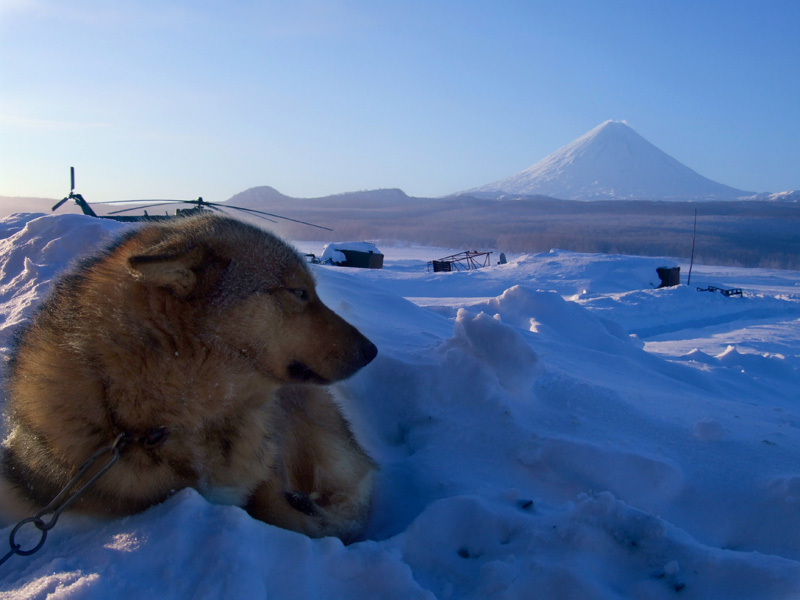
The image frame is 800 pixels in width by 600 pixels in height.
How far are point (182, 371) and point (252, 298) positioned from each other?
0.35 metres

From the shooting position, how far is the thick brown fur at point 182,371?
175cm

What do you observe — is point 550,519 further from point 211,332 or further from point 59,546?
point 59,546

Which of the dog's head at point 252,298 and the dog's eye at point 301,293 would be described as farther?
the dog's eye at point 301,293

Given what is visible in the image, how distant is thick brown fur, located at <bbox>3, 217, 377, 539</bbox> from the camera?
5.73ft

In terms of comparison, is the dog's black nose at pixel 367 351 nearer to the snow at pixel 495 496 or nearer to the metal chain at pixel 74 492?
the snow at pixel 495 496

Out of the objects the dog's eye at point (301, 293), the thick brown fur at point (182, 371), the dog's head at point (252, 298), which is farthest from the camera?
the dog's eye at point (301, 293)

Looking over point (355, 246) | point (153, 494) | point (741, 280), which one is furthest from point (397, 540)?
point (741, 280)

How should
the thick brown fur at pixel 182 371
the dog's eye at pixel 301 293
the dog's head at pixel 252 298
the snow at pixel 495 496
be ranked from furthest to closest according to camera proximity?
the dog's eye at pixel 301 293 → the dog's head at pixel 252 298 → the thick brown fur at pixel 182 371 → the snow at pixel 495 496

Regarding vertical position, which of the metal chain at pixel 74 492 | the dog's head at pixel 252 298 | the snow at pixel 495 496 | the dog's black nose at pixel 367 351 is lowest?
the snow at pixel 495 496

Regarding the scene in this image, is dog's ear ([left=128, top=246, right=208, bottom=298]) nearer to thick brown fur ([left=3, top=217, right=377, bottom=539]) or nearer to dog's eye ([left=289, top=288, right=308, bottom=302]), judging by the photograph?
thick brown fur ([left=3, top=217, right=377, bottom=539])

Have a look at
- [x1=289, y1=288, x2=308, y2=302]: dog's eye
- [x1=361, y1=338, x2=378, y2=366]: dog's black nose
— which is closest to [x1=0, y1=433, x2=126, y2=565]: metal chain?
[x1=289, y1=288, x2=308, y2=302]: dog's eye

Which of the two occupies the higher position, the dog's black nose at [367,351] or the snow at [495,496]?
the dog's black nose at [367,351]

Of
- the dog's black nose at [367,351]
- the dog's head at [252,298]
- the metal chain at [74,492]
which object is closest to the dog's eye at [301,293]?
the dog's head at [252,298]

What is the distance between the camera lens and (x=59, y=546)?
1627mm
